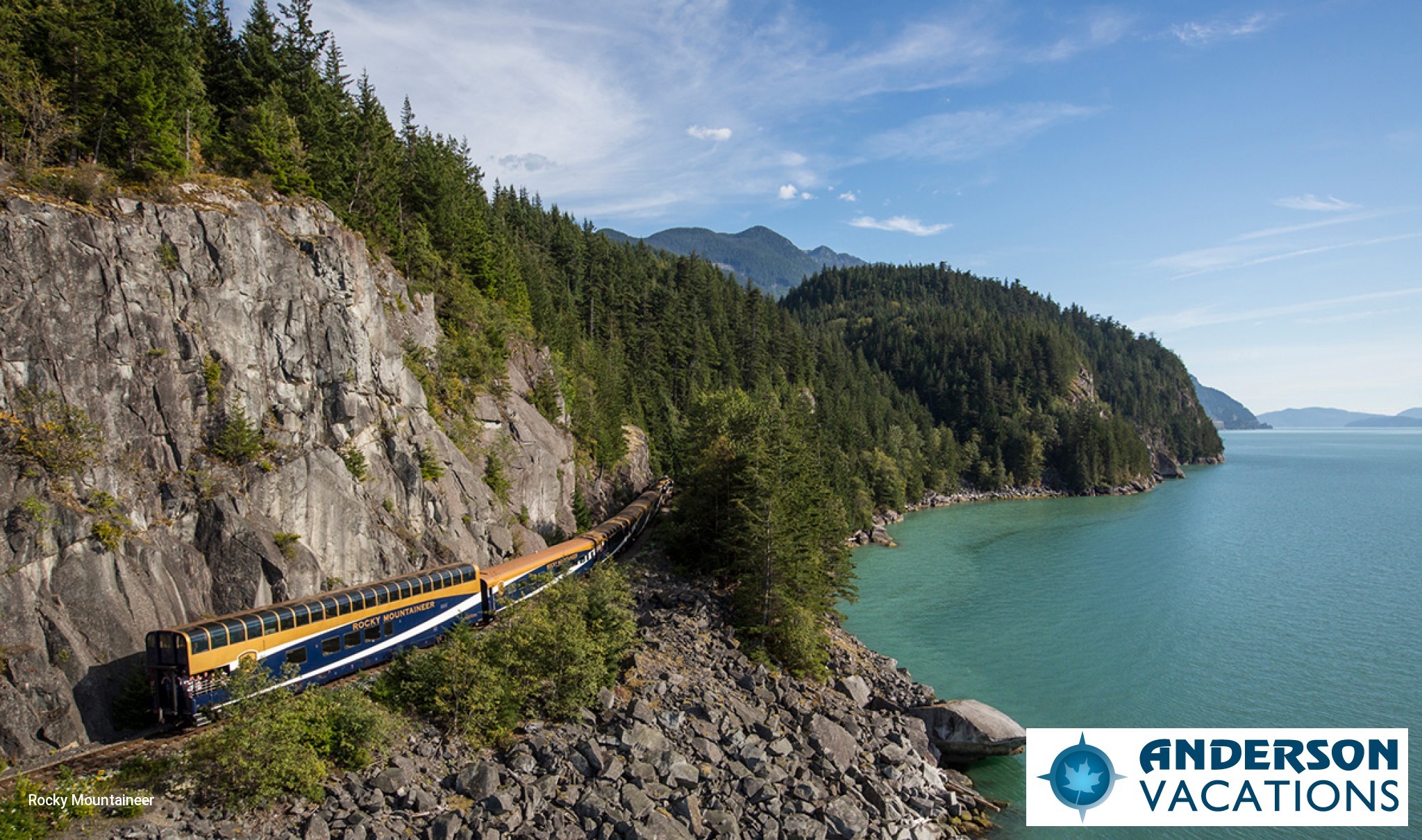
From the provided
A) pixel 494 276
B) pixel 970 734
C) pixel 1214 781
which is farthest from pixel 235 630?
pixel 494 276

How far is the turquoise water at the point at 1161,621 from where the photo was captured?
106 ft

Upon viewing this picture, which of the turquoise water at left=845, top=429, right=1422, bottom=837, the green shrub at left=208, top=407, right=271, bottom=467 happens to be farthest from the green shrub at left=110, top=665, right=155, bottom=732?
the turquoise water at left=845, top=429, right=1422, bottom=837

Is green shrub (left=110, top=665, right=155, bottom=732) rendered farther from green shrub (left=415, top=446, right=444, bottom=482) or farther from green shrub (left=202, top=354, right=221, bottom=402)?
green shrub (left=415, top=446, right=444, bottom=482)

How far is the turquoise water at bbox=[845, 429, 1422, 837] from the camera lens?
32281mm

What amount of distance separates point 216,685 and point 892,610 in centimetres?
4020

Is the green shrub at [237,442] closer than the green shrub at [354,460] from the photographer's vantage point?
Yes

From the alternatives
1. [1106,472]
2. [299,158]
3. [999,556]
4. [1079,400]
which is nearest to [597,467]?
[299,158]

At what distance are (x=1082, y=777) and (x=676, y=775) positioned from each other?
14.8 m

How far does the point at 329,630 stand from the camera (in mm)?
22531

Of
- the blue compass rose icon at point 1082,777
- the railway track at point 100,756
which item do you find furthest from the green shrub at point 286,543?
the blue compass rose icon at point 1082,777

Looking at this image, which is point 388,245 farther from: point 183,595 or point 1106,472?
point 1106,472

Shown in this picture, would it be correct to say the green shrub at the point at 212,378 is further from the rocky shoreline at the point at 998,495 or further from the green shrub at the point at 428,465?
the rocky shoreline at the point at 998,495

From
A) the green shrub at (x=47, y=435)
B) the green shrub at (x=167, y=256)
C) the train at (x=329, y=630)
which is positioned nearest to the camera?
the train at (x=329, y=630)

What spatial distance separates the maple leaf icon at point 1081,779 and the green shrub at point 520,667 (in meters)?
16.8
